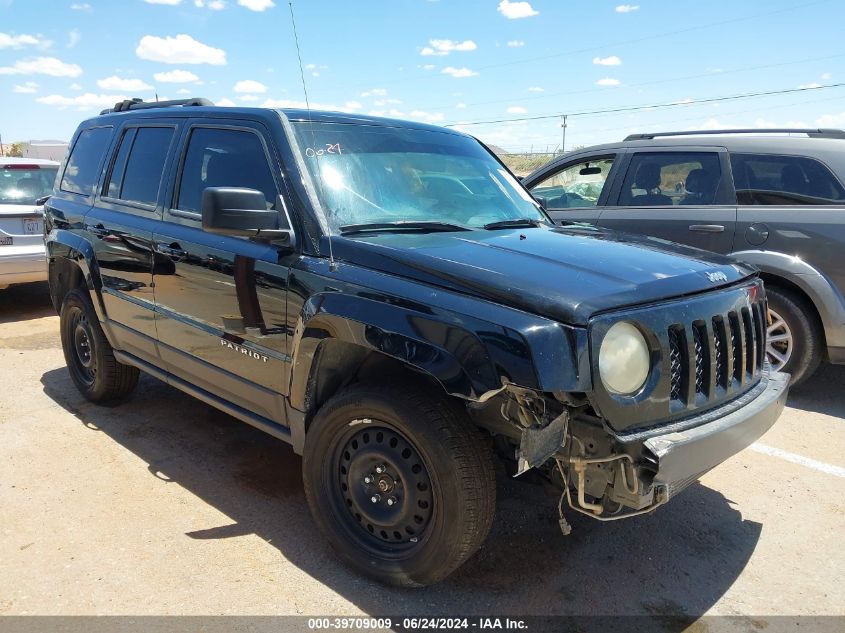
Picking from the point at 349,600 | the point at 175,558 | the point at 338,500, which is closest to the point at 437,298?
the point at 338,500

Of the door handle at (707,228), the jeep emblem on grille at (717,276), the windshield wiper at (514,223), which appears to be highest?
the windshield wiper at (514,223)

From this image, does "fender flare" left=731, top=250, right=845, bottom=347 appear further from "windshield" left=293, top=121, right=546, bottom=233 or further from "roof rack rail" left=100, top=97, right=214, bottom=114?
"roof rack rail" left=100, top=97, right=214, bottom=114

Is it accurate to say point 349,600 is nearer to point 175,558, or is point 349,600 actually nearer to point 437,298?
point 175,558

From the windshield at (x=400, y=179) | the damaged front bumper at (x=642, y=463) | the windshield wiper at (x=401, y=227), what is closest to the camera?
the damaged front bumper at (x=642, y=463)

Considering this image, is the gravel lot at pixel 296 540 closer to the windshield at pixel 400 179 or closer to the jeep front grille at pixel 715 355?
the jeep front grille at pixel 715 355

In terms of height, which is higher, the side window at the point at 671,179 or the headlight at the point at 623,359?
the side window at the point at 671,179

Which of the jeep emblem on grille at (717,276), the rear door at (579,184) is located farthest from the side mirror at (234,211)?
the rear door at (579,184)

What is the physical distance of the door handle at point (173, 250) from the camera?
12.1 feet

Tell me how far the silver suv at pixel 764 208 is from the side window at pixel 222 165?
2.13m

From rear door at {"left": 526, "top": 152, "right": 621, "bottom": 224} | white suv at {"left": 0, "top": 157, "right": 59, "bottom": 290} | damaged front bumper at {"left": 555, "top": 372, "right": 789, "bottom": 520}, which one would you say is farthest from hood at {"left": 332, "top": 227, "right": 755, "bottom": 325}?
white suv at {"left": 0, "top": 157, "right": 59, "bottom": 290}

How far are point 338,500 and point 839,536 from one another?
2552 mm

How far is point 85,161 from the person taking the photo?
16.4 feet

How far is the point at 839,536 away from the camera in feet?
11.2

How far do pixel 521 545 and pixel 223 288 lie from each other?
1974 millimetres
